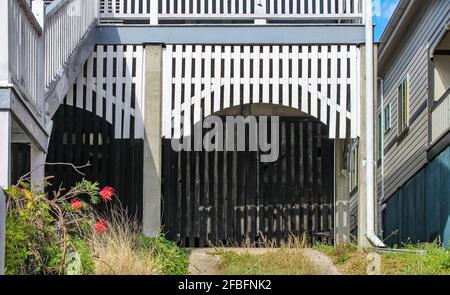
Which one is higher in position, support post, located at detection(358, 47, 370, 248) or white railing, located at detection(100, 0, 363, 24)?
white railing, located at detection(100, 0, 363, 24)

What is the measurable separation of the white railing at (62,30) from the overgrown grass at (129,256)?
84.0 inches

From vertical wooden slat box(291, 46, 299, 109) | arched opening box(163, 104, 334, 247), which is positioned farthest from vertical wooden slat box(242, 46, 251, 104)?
arched opening box(163, 104, 334, 247)

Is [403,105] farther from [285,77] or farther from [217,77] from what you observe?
[217,77]

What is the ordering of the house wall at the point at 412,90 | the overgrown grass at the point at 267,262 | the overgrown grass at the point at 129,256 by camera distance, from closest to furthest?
the overgrown grass at the point at 129,256, the overgrown grass at the point at 267,262, the house wall at the point at 412,90

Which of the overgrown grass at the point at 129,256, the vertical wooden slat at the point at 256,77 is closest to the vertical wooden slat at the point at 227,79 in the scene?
the vertical wooden slat at the point at 256,77

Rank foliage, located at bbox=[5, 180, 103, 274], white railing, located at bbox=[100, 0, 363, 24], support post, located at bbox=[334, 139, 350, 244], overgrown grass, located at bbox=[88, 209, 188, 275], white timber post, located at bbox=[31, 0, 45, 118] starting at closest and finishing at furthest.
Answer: foliage, located at bbox=[5, 180, 103, 274] < overgrown grass, located at bbox=[88, 209, 188, 275] < white timber post, located at bbox=[31, 0, 45, 118] < white railing, located at bbox=[100, 0, 363, 24] < support post, located at bbox=[334, 139, 350, 244]

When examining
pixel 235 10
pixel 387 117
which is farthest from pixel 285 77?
pixel 387 117

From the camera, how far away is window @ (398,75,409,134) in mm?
21375

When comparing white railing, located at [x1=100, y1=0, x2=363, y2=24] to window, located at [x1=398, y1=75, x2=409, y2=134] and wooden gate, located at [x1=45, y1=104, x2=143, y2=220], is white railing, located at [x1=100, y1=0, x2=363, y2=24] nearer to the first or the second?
wooden gate, located at [x1=45, y1=104, x2=143, y2=220]

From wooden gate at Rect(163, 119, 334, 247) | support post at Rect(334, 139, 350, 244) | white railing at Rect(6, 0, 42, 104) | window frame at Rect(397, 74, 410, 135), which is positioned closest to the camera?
white railing at Rect(6, 0, 42, 104)

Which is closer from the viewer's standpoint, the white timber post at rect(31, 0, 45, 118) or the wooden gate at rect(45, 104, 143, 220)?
the white timber post at rect(31, 0, 45, 118)

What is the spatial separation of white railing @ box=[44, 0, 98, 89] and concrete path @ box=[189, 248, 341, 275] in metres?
3.02

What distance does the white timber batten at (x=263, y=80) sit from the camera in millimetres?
14281

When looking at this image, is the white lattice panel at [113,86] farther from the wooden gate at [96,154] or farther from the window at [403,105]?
the window at [403,105]
